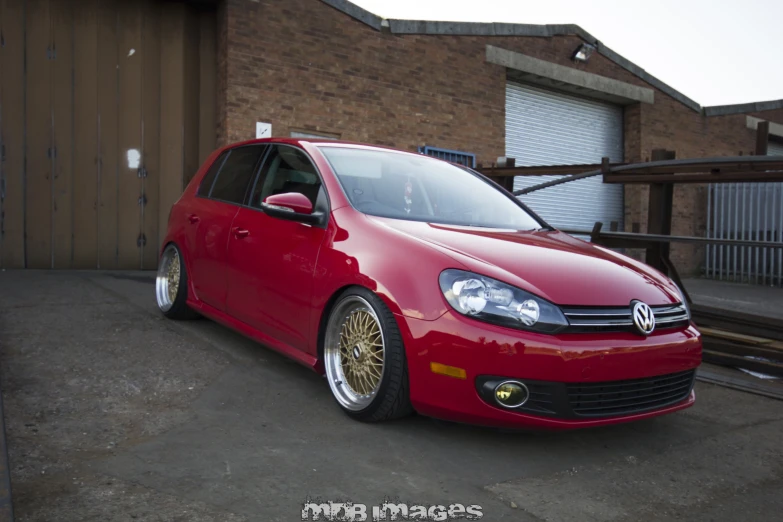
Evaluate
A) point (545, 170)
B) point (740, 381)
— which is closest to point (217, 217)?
point (740, 381)

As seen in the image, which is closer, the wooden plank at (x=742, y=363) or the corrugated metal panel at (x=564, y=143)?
the wooden plank at (x=742, y=363)

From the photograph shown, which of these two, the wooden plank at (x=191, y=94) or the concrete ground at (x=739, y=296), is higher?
the wooden plank at (x=191, y=94)

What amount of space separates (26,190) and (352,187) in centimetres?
689

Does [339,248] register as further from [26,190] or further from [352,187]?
[26,190]

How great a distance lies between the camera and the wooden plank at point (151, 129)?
9.91 meters

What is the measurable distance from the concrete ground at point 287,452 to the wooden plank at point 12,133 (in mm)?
5047

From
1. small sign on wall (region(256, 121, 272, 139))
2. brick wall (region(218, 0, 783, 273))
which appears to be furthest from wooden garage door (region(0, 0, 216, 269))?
small sign on wall (region(256, 121, 272, 139))

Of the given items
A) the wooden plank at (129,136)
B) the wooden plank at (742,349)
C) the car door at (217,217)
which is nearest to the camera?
the car door at (217,217)

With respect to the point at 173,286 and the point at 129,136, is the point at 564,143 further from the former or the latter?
the point at 173,286

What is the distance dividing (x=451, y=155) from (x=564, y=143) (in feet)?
13.0

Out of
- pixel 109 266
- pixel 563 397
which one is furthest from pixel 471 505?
pixel 109 266

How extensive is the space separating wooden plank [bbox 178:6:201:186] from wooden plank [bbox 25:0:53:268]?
1793mm

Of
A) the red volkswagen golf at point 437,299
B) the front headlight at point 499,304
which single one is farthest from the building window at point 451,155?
the front headlight at point 499,304

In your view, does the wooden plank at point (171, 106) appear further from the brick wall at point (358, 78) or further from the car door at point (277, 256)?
the car door at point (277, 256)
